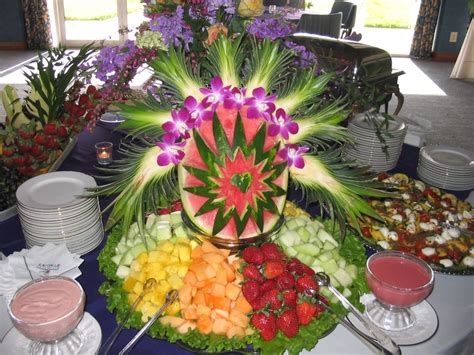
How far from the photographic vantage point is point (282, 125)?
1317mm

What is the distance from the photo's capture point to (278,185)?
1349mm

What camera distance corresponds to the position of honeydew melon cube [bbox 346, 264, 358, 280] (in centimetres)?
140

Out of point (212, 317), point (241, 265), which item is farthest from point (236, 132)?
point (212, 317)

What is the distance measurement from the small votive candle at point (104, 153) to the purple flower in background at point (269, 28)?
94cm

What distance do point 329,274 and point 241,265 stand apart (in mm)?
283

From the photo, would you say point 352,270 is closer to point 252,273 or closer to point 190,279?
point 252,273

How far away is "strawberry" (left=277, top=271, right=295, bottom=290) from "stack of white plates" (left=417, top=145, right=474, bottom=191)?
119 cm

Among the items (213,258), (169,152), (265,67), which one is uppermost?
(265,67)

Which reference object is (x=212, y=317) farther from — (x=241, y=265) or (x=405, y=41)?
(x=405, y=41)

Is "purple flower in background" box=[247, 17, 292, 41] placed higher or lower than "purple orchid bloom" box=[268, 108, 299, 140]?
higher

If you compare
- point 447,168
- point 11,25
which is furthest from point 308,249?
point 11,25

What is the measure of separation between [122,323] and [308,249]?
1.92 ft

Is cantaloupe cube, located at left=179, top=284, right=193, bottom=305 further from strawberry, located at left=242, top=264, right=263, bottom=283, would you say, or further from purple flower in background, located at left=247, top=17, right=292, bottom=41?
purple flower in background, located at left=247, top=17, right=292, bottom=41

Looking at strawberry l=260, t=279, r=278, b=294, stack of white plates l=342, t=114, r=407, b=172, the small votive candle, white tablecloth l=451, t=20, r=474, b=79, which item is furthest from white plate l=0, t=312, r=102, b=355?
white tablecloth l=451, t=20, r=474, b=79
